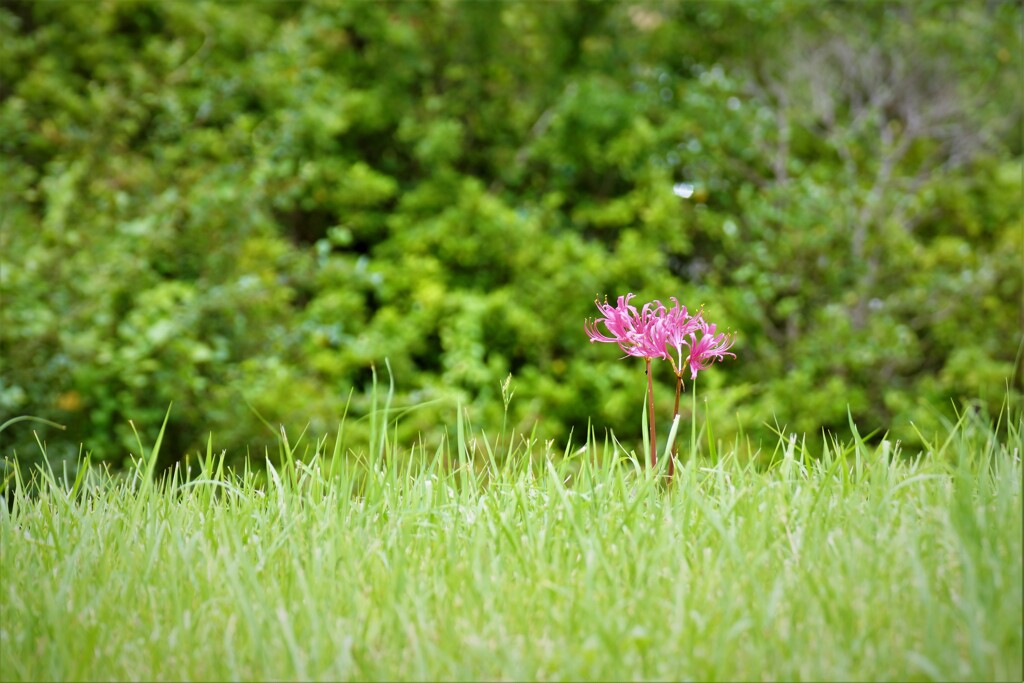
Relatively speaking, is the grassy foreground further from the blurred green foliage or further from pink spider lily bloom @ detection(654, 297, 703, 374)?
the blurred green foliage

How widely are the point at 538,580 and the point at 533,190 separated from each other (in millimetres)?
5038

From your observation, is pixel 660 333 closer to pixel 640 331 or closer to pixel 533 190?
pixel 640 331

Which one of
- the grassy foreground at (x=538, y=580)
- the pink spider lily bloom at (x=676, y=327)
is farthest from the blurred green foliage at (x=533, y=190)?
the pink spider lily bloom at (x=676, y=327)

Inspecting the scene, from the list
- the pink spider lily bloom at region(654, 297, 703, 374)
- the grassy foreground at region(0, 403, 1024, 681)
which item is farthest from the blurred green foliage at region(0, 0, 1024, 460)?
the pink spider lily bloom at region(654, 297, 703, 374)

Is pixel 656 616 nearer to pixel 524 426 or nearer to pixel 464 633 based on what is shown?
pixel 464 633

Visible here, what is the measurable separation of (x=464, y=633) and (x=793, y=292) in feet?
16.6

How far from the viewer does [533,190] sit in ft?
21.1

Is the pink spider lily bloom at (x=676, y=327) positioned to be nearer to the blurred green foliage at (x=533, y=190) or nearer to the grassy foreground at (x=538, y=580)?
the grassy foreground at (x=538, y=580)

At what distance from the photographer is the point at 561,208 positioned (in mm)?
6590

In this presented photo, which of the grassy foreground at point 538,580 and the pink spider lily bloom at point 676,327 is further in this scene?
the pink spider lily bloom at point 676,327

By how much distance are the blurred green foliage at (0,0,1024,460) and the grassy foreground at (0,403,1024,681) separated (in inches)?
115

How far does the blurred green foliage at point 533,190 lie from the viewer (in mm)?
5207

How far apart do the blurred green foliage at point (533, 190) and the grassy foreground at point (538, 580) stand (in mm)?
2918

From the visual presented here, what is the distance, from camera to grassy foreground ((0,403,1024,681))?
1.35 meters
